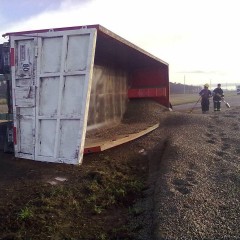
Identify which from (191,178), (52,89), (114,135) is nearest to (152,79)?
(114,135)

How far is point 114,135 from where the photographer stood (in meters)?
8.62

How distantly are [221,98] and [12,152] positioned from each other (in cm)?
1109

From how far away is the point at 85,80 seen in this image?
250 inches

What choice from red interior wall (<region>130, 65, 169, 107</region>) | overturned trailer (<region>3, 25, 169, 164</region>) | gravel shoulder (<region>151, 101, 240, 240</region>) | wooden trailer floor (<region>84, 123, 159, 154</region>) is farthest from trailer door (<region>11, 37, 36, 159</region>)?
red interior wall (<region>130, 65, 169, 107</region>)

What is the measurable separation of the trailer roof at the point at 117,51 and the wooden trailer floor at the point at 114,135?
73.9 inches

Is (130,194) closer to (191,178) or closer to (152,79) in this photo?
(191,178)

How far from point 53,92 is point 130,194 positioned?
2334 mm

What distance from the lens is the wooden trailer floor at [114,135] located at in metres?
7.05

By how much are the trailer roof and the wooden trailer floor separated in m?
1.88

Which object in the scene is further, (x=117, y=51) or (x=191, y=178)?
(x=117, y=51)

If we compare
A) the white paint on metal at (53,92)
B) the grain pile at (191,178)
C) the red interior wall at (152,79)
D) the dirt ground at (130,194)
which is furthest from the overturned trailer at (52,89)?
the red interior wall at (152,79)

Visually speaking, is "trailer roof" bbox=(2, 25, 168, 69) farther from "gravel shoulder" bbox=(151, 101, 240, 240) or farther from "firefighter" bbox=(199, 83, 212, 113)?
"firefighter" bbox=(199, 83, 212, 113)

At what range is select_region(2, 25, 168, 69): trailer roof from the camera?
6.76m

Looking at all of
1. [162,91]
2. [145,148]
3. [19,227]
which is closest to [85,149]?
[145,148]
